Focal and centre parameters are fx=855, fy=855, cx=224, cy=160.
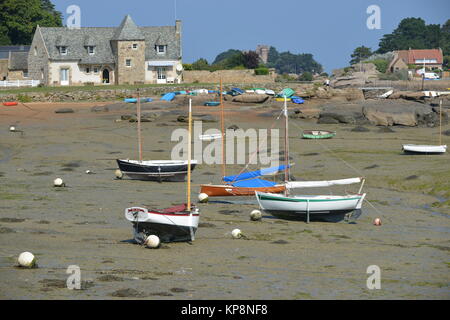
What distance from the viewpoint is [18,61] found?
348 feet

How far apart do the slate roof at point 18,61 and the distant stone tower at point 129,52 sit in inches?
504

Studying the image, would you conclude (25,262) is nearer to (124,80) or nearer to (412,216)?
(412,216)

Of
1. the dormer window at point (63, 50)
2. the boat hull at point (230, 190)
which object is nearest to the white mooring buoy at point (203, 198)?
the boat hull at point (230, 190)

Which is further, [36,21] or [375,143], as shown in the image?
[36,21]

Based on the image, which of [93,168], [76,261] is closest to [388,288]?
[76,261]

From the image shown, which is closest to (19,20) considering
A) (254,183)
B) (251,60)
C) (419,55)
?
(251,60)

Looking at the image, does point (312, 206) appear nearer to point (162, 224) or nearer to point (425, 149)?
point (162, 224)

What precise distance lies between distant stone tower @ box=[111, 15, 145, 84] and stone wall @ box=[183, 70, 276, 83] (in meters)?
8.14

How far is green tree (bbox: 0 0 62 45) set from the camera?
11943cm

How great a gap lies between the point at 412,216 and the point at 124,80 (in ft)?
224

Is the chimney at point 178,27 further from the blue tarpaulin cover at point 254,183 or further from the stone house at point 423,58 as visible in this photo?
the stone house at point 423,58

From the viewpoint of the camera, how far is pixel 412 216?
3497 cm

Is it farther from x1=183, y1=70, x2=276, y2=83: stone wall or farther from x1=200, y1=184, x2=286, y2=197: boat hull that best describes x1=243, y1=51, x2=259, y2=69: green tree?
x1=200, y1=184, x2=286, y2=197: boat hull

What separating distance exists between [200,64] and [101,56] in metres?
22.3
